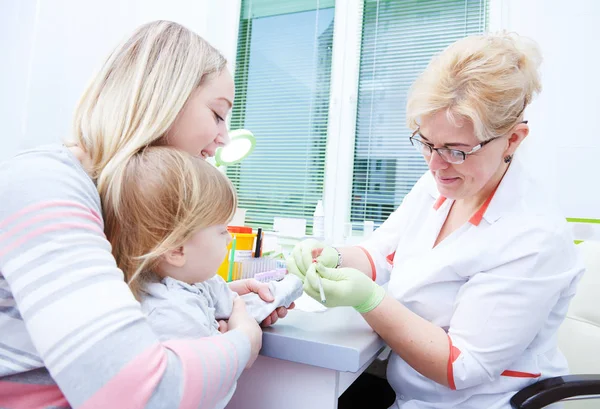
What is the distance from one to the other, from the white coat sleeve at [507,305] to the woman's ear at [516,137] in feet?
0.81

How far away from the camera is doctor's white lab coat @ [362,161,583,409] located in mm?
952

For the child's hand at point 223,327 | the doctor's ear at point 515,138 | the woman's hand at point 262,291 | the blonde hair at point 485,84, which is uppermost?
the blonde hair at point 485,84

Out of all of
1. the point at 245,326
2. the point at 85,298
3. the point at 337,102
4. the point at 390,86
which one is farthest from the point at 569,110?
the point at 85,298

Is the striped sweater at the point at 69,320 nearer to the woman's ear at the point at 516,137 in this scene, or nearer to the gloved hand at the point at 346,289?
the gloved hand at the point at 346,289

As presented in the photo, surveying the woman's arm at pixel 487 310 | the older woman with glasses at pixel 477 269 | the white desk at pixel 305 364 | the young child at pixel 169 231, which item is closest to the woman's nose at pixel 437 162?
the older woman with glasses at pixel 477 269

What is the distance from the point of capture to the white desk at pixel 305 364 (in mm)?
822

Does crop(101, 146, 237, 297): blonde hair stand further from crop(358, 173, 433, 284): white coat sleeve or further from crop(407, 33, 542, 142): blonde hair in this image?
crop(358, 173, 433, 284): white coat sleeve

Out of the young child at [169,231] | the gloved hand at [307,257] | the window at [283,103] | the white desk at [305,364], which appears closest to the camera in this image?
the young child at [169,231]

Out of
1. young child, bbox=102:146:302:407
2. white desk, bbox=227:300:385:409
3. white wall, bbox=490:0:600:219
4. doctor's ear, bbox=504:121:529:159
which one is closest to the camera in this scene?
young child, bbox=102:146:302:407

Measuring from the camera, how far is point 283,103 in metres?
2.61

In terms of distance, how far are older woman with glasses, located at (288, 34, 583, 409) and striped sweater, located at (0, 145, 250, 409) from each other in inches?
21.8

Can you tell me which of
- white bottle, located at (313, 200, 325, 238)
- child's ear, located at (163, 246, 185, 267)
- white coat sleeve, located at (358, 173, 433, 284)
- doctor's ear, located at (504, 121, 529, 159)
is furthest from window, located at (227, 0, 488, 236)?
child's ear, located at (163, 246, 185, 267)

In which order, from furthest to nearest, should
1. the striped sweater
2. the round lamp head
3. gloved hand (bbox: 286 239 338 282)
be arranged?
the round lamp head, gloved hand (bbox: 286 239 338 282), the striped sweater

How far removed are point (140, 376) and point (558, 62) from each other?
2.09 meters
